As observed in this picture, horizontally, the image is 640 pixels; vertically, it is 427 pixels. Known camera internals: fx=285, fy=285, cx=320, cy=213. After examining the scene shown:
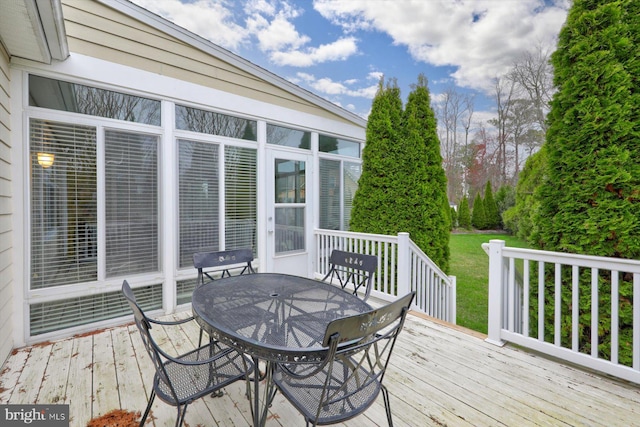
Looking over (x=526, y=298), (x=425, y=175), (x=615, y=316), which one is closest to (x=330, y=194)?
(x=425, y=175)

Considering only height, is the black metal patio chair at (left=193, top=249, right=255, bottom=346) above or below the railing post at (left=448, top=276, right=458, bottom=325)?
above

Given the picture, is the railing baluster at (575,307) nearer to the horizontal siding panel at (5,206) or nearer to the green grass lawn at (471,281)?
the green grass lawn at (471,281)

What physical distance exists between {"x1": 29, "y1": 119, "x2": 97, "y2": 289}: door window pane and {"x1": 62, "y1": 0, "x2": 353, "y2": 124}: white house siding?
85 cm

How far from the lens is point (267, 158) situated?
4.07 m

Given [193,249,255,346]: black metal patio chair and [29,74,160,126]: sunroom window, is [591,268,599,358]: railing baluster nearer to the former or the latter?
[193,249,255,346]: black metal patio chair

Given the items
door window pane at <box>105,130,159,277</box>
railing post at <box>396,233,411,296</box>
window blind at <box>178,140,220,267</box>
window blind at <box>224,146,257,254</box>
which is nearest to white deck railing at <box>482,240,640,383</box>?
railing post at <box>396,233,411,296</box>

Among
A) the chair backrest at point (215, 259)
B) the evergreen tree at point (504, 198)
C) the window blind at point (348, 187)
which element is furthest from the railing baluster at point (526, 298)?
the evergreen tree at point (504, 198)

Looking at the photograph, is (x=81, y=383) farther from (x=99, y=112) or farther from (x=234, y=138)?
(x=234, y=138)

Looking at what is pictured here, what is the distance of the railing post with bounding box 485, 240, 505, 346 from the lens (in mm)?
2596

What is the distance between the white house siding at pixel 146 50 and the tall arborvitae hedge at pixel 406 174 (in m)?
1.75

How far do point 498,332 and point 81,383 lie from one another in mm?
3390

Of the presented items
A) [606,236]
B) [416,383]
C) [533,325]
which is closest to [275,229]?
[416,383]

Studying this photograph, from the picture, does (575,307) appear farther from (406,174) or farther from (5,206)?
(5,206)

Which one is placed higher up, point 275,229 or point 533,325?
point 275,229
